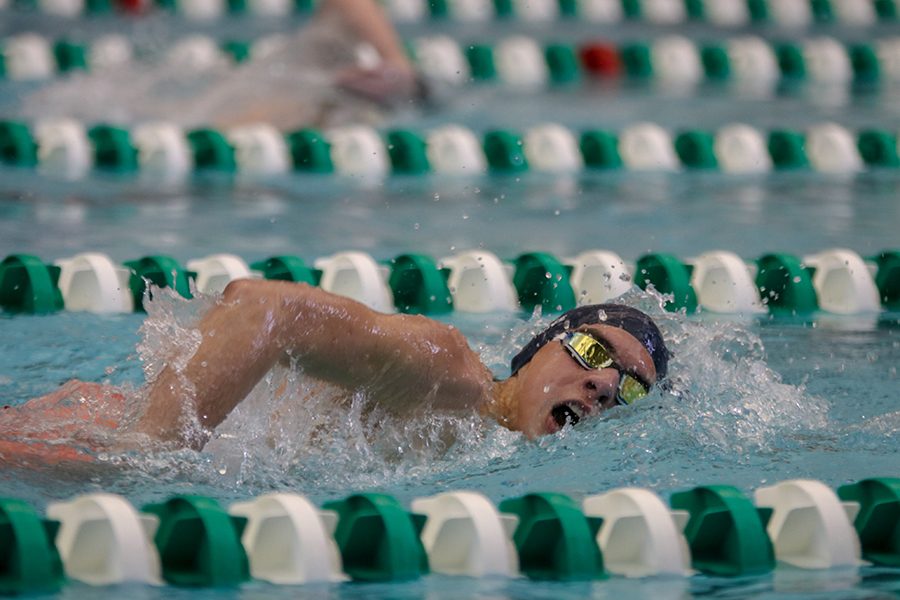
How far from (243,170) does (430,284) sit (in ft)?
5.11

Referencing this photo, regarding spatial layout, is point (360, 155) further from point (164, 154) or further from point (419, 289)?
point (419, 289)

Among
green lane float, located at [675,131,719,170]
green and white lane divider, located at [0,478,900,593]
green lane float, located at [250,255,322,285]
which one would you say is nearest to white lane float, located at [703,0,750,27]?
green lane float, located at [675,131,719,170]

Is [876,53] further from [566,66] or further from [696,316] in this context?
[696,316]

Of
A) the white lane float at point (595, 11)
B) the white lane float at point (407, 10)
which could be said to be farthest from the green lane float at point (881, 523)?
the white lane float at point (595, 11)

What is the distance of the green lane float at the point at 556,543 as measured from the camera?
2201 millimetres

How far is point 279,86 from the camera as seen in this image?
5453mm

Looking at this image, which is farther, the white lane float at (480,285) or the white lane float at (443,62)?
the white lane float at (443,62)

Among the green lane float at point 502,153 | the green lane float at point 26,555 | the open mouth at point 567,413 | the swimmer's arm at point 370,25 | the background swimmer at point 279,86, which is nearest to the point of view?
the green lane float at point 26,555

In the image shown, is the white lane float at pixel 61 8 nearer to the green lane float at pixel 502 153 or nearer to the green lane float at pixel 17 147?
the green lane float at pixel 17 147

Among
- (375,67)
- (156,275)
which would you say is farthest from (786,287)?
(375,67)

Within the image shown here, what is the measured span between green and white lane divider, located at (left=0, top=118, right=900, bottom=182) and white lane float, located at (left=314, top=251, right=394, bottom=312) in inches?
56.2

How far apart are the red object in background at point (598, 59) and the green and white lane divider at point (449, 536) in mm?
4359

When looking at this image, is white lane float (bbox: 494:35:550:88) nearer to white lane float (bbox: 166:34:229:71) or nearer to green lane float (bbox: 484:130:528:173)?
white lane float (bbox: 166:34:229:71)

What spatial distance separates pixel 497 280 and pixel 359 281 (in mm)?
324
